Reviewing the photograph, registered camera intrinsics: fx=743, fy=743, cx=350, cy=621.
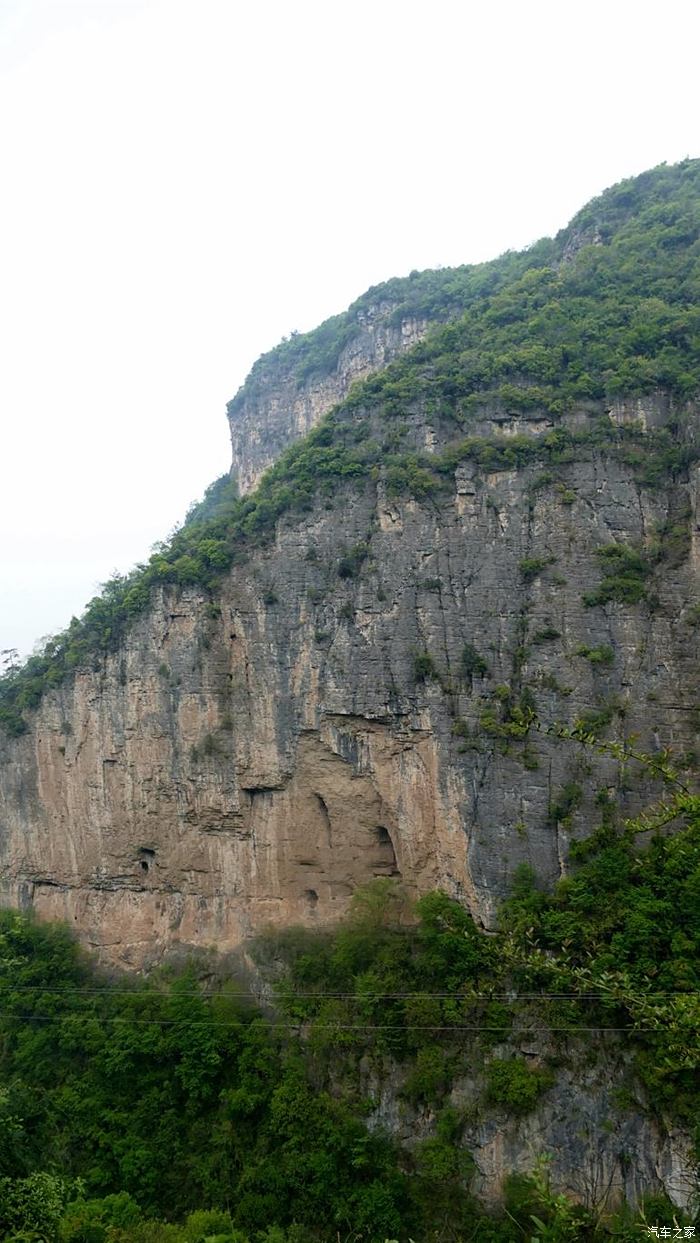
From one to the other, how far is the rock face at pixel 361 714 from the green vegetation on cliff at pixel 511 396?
0.51 metres

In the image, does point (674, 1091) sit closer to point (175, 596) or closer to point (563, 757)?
point (563, 757)

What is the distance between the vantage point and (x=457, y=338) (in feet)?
78.9

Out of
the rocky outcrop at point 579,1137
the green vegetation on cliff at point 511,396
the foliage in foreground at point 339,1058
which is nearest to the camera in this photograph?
the rocky outcrop at point 579,1137

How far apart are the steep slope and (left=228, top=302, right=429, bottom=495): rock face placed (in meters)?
11.8

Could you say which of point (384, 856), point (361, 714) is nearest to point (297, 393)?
point (361, 714)

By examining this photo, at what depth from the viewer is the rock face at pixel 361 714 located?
1822 cm

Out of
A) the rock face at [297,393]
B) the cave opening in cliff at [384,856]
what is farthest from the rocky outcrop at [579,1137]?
the rock face at [297,393]

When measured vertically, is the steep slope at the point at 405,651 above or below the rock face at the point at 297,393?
below

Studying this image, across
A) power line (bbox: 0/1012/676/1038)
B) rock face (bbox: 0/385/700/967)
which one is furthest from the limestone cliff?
power line (bbox: 0/1012/676/1038)

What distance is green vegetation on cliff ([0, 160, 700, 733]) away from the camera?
65.1 ft

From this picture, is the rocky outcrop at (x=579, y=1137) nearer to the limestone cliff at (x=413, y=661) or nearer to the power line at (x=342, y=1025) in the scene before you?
the limestone cliff at (x=413, y=661)

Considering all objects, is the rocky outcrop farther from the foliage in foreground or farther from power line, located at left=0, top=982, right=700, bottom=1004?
power line, located at left=0, top=982, right=700, bottom=1004

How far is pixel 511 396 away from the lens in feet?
67.8

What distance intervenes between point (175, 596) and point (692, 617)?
14179 millimetres
